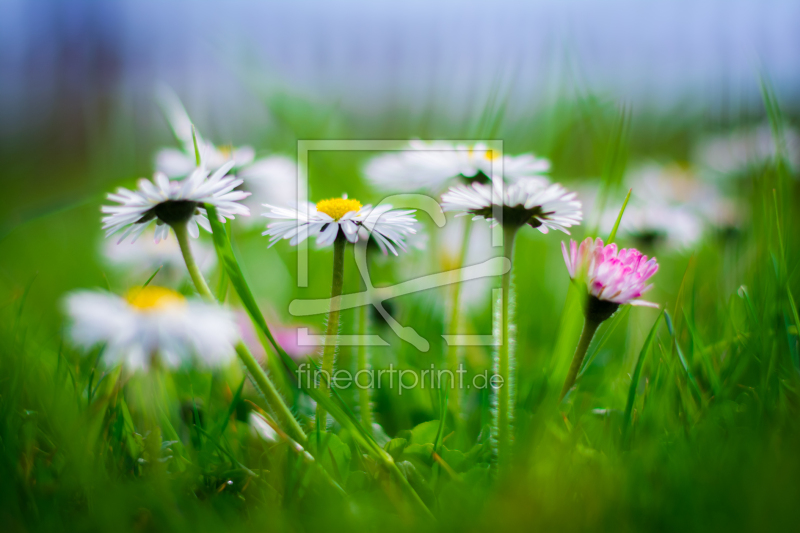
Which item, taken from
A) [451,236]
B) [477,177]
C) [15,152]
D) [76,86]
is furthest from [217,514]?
[76,86]

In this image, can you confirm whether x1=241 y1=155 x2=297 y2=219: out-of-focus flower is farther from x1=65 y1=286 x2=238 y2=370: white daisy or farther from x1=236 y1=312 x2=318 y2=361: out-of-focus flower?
x1=65 y1=286 x2=238 y2=370: white daisy

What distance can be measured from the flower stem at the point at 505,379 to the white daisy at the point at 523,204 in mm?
23

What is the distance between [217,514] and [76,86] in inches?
124

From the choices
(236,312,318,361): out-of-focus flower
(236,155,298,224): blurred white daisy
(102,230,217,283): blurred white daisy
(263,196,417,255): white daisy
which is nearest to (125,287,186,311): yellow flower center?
(263,196,417,255): white daisy

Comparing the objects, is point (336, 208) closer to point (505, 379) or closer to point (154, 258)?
point (505, 379)

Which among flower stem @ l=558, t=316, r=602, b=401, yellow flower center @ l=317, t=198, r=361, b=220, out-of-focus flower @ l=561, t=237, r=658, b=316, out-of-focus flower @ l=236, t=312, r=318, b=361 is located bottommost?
out-of-focus flower @ l=236, t=312, r=318, b=361

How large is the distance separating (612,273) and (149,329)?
0.48 metres

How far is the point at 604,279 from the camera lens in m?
0.58

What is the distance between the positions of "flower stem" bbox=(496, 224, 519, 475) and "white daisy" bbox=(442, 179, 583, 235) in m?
0.02

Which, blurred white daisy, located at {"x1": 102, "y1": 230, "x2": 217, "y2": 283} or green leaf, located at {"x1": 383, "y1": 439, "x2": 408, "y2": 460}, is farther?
blurred white daisy, located at {"x1": 102, "y1": 230, "x2": 217, "y2": 283}

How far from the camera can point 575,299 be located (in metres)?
0.70

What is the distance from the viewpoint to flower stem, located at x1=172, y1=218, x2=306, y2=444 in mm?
572

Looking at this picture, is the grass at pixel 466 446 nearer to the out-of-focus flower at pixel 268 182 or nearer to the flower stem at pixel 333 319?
the flower stem at pixel 333 319

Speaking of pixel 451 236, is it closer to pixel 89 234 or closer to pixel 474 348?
pixel 474 348
